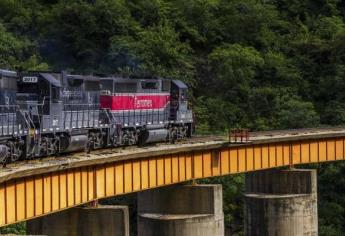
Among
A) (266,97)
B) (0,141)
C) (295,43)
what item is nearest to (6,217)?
(0,141)

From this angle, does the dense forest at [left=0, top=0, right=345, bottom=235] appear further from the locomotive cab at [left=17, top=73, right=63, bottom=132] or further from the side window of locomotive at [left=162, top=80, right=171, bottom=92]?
the locomotive cab at [left=17, top=73, right=63, bottom=132]

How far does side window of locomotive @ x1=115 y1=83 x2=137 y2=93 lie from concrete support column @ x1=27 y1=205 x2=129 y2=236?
405 inches

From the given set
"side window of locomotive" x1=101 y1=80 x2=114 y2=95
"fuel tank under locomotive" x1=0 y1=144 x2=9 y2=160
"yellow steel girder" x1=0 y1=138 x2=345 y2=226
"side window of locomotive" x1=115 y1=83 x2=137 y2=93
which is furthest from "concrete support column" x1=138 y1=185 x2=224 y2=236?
"fuel tank under locomotive" x1=0 y1=144 x2=9 y2=160

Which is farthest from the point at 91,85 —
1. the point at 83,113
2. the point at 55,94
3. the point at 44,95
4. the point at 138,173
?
the point at 138,173

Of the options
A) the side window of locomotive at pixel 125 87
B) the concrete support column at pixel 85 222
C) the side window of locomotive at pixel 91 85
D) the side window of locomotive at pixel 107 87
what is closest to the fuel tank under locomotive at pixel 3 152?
the concrete support column at pixel 85 222

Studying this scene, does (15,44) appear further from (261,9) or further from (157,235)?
(157,235)

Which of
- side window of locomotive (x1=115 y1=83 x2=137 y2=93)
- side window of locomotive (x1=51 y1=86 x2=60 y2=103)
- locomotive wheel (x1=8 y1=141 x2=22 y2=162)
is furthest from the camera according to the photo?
side window of locomotive (x1=115 y1=83 x2=137 y2=93)

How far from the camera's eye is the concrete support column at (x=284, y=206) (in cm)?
4956

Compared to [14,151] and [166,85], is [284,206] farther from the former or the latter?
[14,151]

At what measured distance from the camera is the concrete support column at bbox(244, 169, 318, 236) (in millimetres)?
49562

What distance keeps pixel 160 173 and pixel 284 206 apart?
42.2ft

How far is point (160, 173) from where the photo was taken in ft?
128

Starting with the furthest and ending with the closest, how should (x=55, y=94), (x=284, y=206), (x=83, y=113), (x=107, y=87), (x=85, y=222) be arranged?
(x=284, y=206)
(x=107, y=87)
(x=83, y=113)
(x=55, y=94)
(x=85, y=222)

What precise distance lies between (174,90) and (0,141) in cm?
1969
